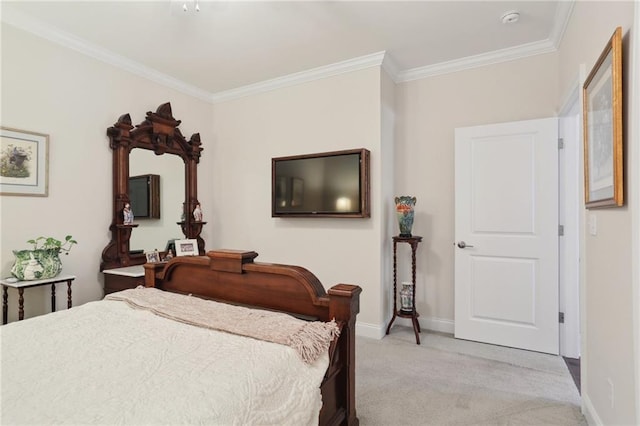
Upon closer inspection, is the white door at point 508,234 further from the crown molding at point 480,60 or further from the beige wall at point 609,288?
the beige wall at point 609,288

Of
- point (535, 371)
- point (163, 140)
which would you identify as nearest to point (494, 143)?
point (535, 371)

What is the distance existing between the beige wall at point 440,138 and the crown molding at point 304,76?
59cm

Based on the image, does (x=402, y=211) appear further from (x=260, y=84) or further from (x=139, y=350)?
(x=139, y=350)

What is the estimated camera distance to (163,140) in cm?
369

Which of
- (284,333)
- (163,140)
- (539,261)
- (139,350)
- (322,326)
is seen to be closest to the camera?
(139,350)

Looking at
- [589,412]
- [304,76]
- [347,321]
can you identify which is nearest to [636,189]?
[347,321]

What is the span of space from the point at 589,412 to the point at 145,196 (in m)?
3.96

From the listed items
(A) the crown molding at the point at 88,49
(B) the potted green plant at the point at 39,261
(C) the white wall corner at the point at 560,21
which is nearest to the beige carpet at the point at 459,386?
(B) the potted green plant at the point at 39,261

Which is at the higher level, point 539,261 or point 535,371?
point 539,261

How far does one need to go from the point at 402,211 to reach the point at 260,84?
7.30 ft

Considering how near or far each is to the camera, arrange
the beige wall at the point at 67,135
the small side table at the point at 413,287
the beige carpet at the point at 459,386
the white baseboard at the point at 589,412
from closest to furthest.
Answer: the white baseboard at the point at 589,412
the beige carpet at the point at 459,386
the beige wall at the point at 67,135
the small side table at the point at 413,287

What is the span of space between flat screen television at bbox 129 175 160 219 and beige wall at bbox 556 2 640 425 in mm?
3741

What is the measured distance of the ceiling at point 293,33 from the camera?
8.30 feet

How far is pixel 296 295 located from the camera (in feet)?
5.62
